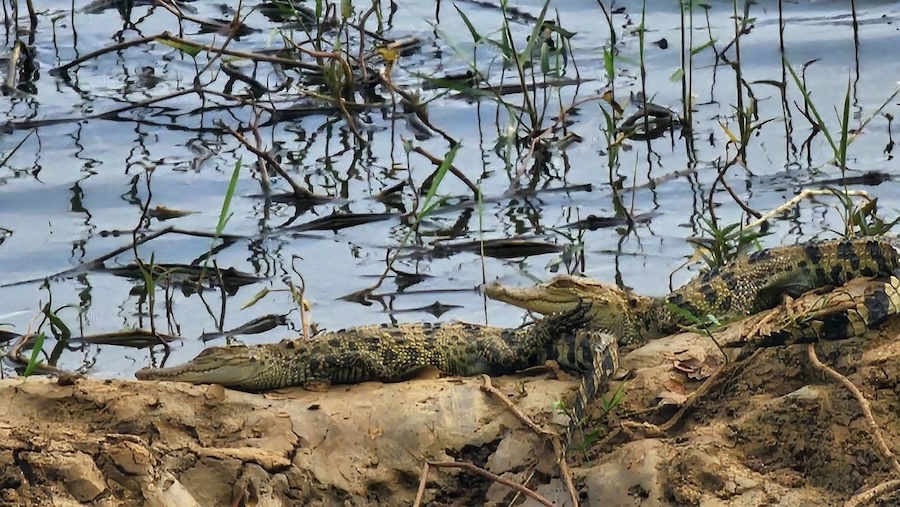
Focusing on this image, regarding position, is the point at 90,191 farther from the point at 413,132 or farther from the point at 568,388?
the point at 568,388

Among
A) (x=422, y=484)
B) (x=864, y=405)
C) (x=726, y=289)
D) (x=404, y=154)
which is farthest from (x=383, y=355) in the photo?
(x=404, y=154)

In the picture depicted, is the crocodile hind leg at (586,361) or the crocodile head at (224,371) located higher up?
the crocodile hind leg at (586,361)

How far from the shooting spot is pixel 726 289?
15.5 ft

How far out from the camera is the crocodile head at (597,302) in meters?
4.51

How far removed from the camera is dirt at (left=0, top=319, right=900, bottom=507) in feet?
11.4

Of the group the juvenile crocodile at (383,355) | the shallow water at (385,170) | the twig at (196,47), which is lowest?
the shallow water at (385,170)

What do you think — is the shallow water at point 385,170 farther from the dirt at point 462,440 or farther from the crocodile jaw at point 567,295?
the dirt at point 462,440

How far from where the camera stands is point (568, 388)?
159 inches

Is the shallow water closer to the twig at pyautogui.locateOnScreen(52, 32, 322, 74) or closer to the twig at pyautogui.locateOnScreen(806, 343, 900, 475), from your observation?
the twig at pyautogui.locateOnScreen(52, 32, 322, 74)

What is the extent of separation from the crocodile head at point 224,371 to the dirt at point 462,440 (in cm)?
28

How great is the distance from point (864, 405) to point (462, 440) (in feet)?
3.57

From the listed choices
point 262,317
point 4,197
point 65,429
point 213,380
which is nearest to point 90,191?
point 4,197

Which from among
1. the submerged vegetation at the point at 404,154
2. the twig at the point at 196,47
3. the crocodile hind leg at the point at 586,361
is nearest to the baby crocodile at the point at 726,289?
the crocodile hind leg at the point at 586,361

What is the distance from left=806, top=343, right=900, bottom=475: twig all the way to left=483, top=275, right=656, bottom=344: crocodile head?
90 centimetres
